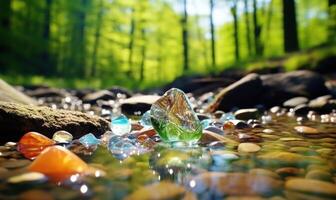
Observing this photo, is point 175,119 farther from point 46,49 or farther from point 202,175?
point 46,49

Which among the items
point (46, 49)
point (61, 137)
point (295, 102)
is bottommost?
point (61, 137)

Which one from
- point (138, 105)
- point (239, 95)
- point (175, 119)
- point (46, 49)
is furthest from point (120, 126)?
point (46, 49)

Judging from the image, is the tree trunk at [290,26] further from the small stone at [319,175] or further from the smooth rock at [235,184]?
the smooth rock at [235,184]

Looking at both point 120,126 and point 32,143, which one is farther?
point 120,126

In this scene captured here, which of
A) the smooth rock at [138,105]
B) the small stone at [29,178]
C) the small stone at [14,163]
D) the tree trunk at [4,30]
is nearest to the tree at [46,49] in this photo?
the tree trunk at [4,30]

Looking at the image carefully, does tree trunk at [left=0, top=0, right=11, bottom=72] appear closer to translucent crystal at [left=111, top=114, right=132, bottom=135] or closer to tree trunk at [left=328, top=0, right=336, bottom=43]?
tree trunk at [left=328, top=0, right=336, bottom=43]

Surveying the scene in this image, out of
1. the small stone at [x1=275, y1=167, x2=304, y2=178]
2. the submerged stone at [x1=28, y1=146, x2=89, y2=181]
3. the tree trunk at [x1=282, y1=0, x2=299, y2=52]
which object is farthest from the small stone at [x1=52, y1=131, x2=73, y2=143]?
the tree trunk at [x1=282, y1=0, x2=299, y2=52]
